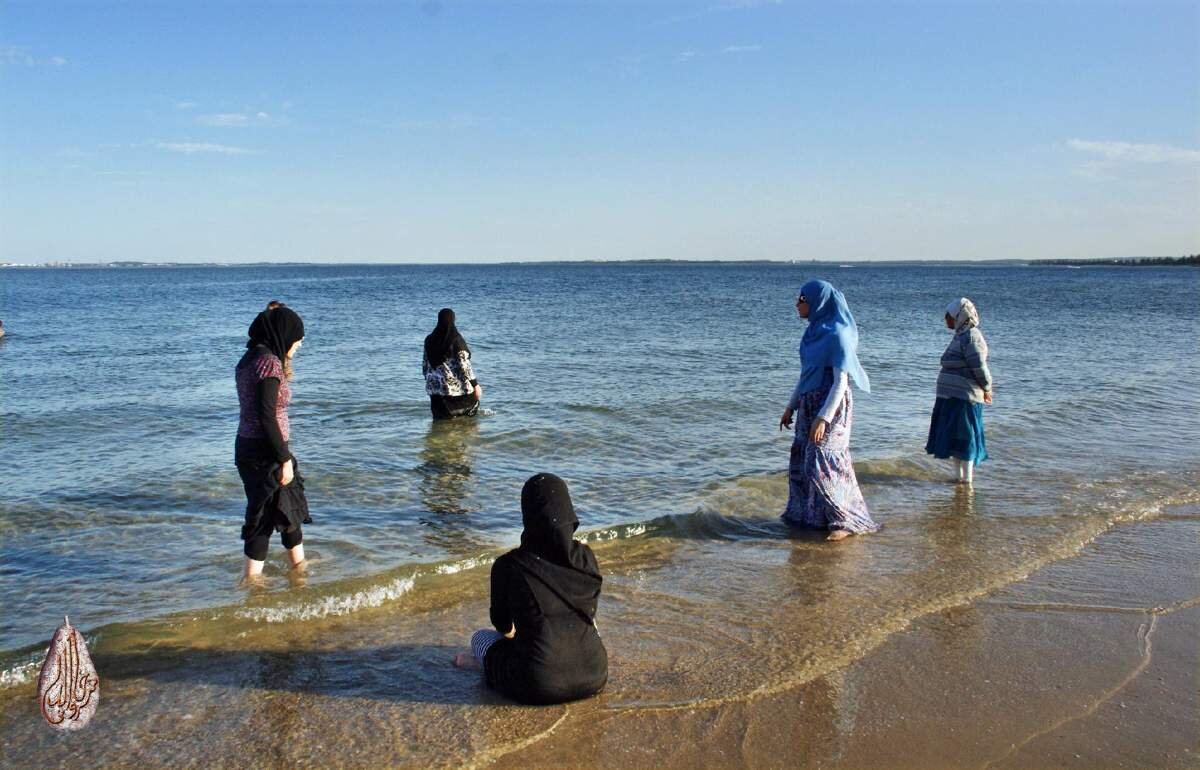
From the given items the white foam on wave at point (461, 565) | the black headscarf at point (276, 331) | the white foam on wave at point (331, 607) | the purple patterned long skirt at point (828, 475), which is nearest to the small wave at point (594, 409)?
the purple patterned long skirt at point (828, 475)

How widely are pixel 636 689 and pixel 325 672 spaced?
152 cm

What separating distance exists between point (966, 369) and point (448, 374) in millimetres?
6420

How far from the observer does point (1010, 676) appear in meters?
4.22

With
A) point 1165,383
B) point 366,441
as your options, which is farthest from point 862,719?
point 1165,383

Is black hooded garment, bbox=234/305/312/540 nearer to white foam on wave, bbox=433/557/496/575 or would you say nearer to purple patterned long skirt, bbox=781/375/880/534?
white foam on wave, bbox=433/557/496/575

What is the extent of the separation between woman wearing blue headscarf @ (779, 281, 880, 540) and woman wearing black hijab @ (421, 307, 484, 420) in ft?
19.3

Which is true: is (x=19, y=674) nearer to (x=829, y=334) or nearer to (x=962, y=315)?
(x=829, y=334)

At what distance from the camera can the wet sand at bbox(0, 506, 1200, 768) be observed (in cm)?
359

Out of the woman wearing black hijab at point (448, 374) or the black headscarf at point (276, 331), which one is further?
the woman wearing black hijab at point (448, 374)

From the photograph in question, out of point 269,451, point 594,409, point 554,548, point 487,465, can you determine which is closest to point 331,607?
point 269,451

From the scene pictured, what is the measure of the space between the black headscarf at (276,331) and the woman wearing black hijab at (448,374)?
247 inches

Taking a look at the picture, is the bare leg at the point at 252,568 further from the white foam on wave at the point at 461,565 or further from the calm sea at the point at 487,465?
the white foam on wave at the point at 461,565

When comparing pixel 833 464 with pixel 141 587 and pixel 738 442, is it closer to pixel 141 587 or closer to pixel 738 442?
pixel 738 442

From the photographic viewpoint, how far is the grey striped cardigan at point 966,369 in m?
7.92
